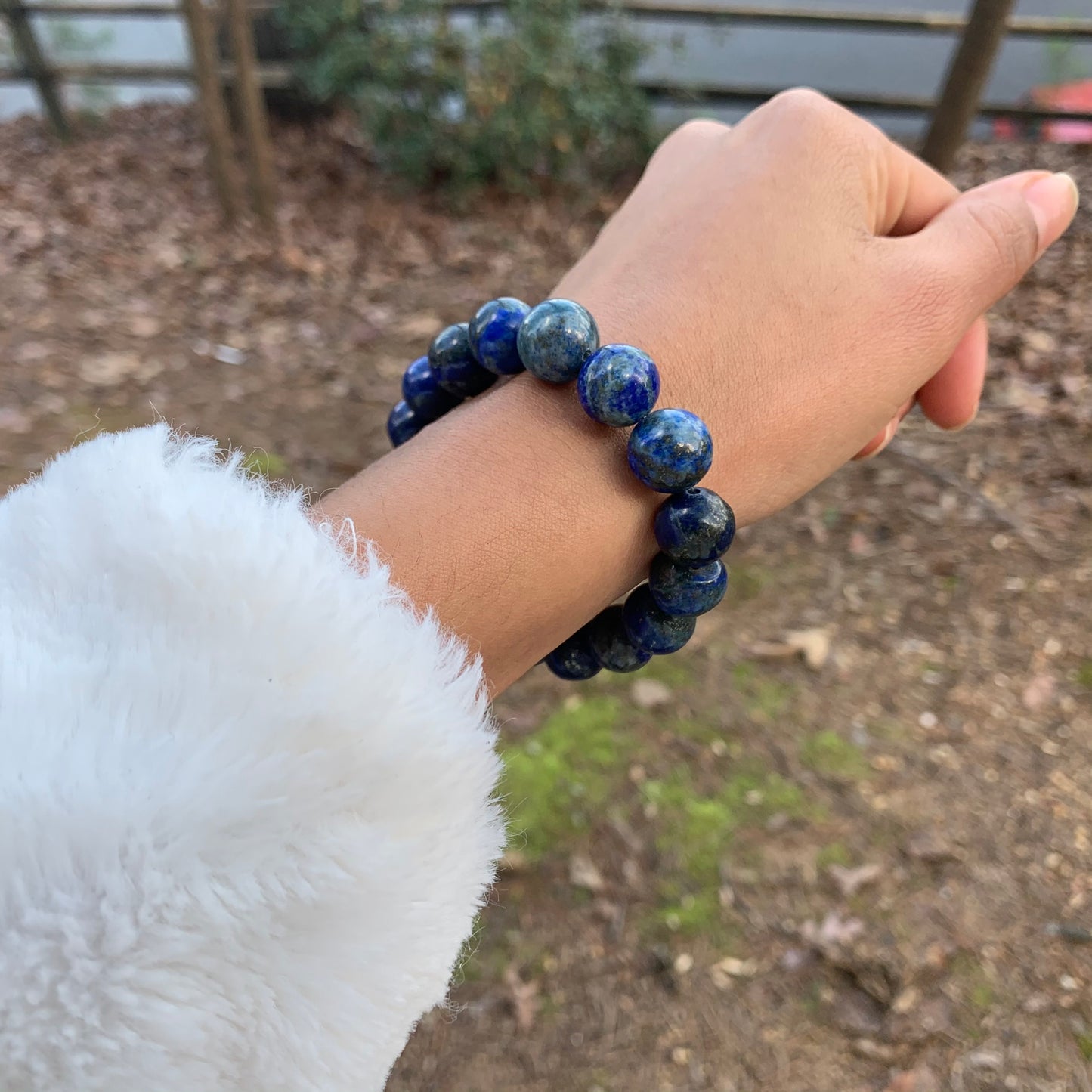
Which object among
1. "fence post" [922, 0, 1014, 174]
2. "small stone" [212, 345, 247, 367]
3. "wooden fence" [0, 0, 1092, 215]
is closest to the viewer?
"fence post" [922, 0, 1014, 174]

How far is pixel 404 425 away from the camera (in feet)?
4.74

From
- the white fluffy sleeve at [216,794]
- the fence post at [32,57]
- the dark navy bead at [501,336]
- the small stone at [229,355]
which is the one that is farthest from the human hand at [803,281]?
the fence post at [32,57]

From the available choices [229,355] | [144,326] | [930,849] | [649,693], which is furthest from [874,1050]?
[144,326]

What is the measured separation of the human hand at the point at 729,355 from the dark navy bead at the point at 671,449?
0.06 meters

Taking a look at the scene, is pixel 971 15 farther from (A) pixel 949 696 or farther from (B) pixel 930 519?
(A) pixel 949 696

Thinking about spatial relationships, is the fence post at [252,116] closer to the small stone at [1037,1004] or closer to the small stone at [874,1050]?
the small stone at [874,1050]

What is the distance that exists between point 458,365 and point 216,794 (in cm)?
81

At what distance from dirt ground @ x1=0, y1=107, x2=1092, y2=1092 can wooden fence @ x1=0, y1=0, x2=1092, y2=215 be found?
1116 millimetres

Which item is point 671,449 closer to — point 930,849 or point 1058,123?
point 930,849

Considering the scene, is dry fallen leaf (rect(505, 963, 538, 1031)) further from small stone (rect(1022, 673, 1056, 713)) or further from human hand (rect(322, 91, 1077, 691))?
small stone (rect(1022, 673, 1056, 713))

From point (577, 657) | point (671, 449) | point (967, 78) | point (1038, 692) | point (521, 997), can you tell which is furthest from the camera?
point (967, 78)

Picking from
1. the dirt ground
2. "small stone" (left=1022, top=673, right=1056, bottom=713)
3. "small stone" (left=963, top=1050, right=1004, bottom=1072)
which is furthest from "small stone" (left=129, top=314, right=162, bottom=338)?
"small stone" (left=963, top=1050, right=1004, bottom=1072)

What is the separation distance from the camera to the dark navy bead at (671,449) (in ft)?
3.53

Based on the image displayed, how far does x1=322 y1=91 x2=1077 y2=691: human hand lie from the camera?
108cm
